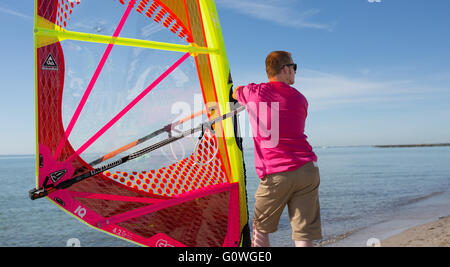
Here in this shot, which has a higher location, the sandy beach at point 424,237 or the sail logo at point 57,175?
the sail logo at point 57,175

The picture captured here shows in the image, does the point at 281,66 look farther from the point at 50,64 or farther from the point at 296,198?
the point at 50,64

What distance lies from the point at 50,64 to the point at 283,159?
7.09ft

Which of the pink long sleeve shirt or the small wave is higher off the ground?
the pink long sleeve shirt

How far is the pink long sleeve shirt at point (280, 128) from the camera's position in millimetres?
2629

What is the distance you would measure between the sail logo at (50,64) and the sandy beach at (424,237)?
283 inches

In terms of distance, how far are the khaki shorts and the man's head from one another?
0.72 metres

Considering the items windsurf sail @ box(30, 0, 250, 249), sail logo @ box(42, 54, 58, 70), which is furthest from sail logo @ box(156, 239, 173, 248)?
sail logo @ box(42, 54, 58, 70)

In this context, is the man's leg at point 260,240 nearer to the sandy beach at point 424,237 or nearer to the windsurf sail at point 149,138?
the windsurf sail at point 149,138

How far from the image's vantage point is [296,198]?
2664 millimetres

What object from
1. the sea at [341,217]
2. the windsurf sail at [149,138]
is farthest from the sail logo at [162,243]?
the sea at [341,217]

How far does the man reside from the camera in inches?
103

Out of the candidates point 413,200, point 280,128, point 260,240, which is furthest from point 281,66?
point 413,200

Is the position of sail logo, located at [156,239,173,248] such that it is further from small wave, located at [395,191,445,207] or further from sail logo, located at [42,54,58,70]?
small wave, located at [395,191,445,207]

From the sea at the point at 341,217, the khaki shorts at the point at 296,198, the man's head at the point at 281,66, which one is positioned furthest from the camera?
the sea at the point at 341,217
